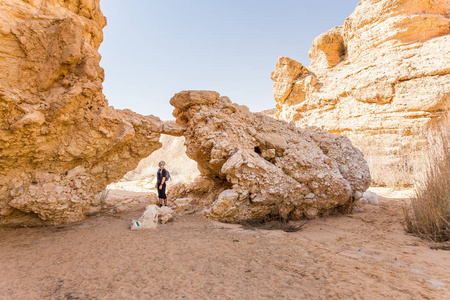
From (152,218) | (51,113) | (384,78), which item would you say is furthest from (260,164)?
(384,78)

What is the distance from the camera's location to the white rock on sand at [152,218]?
411 centimetres

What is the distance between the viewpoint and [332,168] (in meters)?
5.48

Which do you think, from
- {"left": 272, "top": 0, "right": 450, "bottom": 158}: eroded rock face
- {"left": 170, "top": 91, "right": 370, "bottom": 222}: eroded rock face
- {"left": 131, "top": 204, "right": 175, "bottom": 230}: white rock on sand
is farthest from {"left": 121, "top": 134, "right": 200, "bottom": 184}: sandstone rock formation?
{"left": 131, "top": 204, "right": 175, "bottom": 230}: white rock on sand

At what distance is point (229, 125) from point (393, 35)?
533 inches

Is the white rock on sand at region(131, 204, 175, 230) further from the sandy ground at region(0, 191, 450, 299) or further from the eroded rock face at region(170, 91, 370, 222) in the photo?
the eroded rock face at region(170, 91, 370, 222)

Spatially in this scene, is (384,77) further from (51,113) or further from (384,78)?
(51,113)

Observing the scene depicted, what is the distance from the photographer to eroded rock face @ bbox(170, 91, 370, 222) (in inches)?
187

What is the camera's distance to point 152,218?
423cm

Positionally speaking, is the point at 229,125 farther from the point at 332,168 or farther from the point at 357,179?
the point at 357,179

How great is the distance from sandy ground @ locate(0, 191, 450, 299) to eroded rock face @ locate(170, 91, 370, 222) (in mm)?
858

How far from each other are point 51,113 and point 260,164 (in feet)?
13.9

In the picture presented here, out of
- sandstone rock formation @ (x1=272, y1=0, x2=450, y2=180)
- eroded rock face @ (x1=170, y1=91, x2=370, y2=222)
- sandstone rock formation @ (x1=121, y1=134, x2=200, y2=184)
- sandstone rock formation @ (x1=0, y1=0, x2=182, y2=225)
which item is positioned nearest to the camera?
sandstone rock formation @ (x1=0, y1=0, x2=182, y2=225)

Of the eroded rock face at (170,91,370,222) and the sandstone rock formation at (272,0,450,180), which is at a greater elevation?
the sandstone rock formation at (272,0,450,180)

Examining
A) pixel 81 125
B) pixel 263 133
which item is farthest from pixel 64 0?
pixel 263 133
